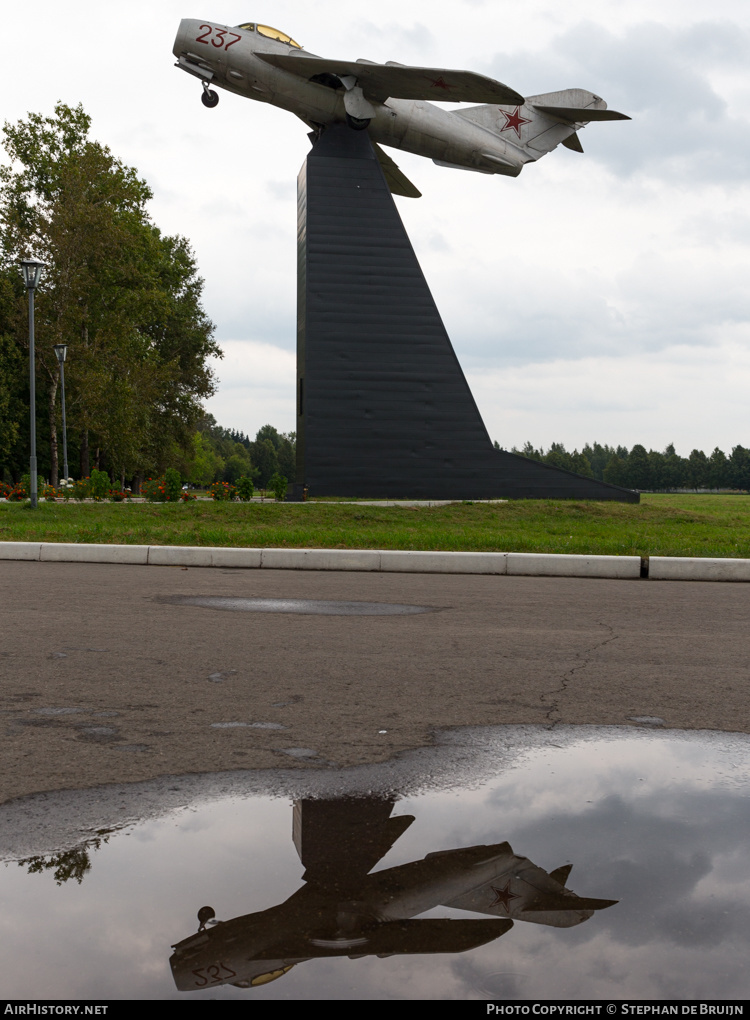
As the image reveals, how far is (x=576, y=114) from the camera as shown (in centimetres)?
2481

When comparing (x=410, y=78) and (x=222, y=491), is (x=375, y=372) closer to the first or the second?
(x=222, y=491)

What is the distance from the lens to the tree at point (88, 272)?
4031cm

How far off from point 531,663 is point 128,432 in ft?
128

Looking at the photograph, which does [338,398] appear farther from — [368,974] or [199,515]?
[368,974]

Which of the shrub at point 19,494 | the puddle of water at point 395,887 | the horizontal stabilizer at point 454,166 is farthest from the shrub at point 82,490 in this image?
the puddle of water at point 395,887

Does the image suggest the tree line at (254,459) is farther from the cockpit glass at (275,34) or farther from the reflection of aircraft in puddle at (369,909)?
the reflection of aircraft in puddle at (369,909)

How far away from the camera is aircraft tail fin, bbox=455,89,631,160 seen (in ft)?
81.1

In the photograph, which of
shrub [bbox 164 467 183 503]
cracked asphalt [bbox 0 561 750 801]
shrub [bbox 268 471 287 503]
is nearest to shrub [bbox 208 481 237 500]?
shrub [bbox 164 467 183 503]

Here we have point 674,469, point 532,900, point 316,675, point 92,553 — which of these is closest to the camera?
point 532,900

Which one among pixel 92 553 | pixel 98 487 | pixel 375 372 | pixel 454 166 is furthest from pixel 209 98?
pixel 92 553

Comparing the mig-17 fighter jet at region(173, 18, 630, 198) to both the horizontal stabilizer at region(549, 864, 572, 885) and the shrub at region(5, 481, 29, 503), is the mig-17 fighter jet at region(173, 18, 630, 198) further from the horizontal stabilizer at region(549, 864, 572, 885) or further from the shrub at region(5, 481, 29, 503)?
the horizontal stabilizer at region(549, 864, 572, 885)

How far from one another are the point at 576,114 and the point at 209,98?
34.8 feet

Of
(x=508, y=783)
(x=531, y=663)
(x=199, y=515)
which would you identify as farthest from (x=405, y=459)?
(x=508, y=783)
